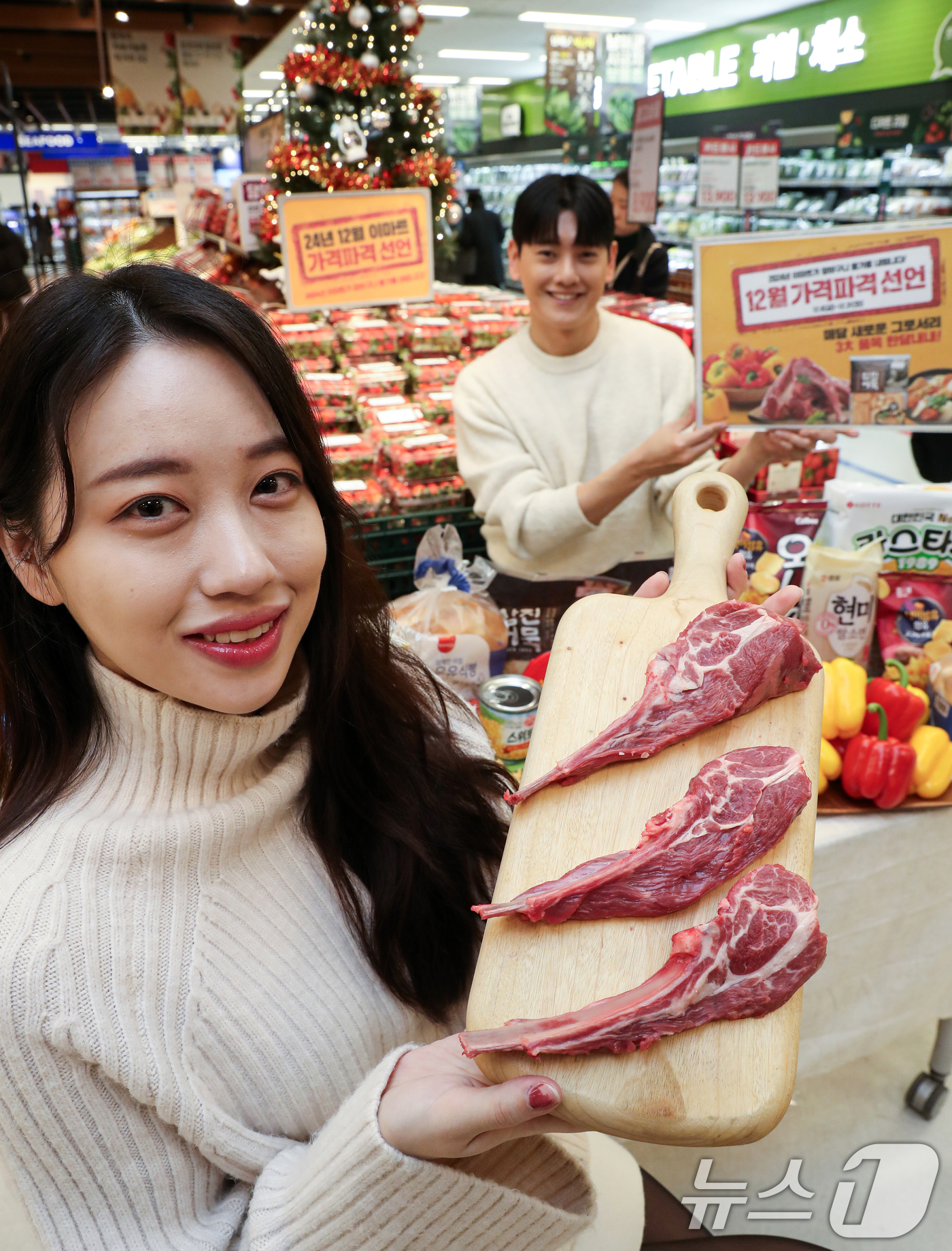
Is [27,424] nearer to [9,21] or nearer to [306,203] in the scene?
[306,203]

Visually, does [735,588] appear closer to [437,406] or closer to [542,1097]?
[542,1097]

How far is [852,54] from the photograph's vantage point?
9.55 m

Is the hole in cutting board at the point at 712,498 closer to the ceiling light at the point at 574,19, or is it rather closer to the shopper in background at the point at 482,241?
the shopper in background at the point at 482,241

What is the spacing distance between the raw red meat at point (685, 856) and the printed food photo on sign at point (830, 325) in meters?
1.17

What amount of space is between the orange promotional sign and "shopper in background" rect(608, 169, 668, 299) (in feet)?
7.14

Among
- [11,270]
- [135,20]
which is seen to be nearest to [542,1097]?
[11,270]

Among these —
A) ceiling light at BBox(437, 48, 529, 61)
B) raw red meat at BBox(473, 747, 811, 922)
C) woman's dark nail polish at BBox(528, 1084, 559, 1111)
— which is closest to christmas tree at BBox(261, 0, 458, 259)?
raw red meat at BBox(473, 747, 811, 922)

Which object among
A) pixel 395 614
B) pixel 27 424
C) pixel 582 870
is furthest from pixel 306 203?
pixel 582 870

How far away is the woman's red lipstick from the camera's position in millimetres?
935

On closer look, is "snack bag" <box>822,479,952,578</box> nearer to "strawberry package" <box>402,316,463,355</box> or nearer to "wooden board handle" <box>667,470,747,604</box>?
"wooden board handle" <box>667,470,747,604</box>

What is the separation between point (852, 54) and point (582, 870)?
441 inches

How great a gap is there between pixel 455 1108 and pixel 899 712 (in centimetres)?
138

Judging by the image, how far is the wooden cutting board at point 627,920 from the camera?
3.05 feet

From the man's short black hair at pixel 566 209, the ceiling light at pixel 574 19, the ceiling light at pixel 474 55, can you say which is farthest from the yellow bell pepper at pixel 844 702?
the ceiling light at pixel 474 55
